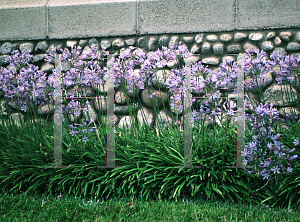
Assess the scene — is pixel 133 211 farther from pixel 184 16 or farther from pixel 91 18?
pixel 91 18

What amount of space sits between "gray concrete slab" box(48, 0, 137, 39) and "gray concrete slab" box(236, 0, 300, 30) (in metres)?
1.55

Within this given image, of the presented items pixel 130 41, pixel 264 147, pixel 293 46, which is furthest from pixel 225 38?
pixel 264 147

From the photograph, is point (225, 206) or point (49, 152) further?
point (49, 152)

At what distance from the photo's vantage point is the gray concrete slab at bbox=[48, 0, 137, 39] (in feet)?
13.0

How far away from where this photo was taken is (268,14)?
3562 millimetres

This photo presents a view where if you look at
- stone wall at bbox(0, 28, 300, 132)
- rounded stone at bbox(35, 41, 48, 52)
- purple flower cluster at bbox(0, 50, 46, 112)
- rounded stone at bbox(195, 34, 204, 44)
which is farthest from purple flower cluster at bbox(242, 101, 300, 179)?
rounded stone at bbox(35, 41, 48, 52)

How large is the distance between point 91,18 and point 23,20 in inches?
46.3

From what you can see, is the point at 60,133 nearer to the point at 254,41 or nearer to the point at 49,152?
the point at 49,152

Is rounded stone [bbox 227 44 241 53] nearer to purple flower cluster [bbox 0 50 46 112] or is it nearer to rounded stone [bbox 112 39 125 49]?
rounded stone [bbox 112 39 125 49]

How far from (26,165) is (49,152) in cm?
28

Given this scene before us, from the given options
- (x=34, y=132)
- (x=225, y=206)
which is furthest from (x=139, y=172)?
(x=34, y=132)

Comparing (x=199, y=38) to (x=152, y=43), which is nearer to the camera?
(x=199, y=38)

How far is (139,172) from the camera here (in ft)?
9.15

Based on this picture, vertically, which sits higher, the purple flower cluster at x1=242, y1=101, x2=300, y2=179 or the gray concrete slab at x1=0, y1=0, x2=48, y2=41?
the gray concrete slab at x1=0, y1=0, x2=48, y2=41
